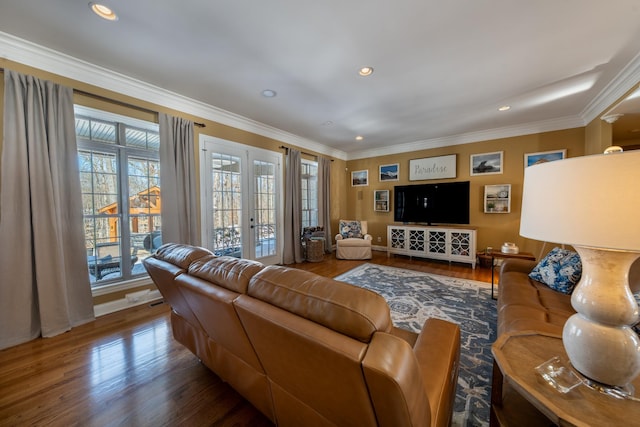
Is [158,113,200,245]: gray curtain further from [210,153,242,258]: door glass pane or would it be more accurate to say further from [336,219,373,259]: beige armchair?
[336,219,373,259]: beige armchair

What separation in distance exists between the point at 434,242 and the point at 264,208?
3.55 meters

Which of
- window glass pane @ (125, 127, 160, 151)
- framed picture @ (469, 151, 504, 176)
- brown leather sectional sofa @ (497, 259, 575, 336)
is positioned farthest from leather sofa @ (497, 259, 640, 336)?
window glass pane @ (125, 127, 160, 151)

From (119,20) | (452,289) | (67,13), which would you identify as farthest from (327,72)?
(452,289)

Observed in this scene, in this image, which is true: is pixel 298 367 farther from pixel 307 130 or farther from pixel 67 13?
pixel 307 130

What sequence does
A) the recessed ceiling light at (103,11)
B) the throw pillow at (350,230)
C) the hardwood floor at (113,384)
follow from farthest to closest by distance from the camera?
the throw pillow at (350,230)
the recessed ceiling light at (103,11)
the hardwood floor at (113,384)

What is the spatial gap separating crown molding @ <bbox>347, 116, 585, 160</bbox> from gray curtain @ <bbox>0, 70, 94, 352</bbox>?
5.54 m

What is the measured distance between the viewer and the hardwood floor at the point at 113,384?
1.37 metres

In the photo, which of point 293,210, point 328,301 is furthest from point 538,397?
point 293,210

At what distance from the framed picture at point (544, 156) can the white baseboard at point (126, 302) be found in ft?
20.7

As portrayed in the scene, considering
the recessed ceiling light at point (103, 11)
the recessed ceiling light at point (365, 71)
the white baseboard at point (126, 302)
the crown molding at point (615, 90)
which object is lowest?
the white baseboard at point (126, 302)

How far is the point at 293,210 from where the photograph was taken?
4867 millimetres

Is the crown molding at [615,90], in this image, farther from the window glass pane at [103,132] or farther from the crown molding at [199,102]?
the window glass pane at [103,132]

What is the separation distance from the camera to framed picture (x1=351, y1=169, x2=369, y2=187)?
20.5 feet

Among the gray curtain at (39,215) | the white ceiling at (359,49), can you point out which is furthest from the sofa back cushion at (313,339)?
the gray curtain at (39,215)
